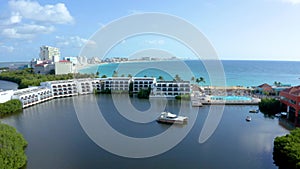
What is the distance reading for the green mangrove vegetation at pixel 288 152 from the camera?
19.6 ft

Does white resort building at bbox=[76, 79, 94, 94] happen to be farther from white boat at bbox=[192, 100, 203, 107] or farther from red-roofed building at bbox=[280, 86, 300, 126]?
red-roofed building at bbox=[280, 86, 300, 126]

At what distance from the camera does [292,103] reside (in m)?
11.0

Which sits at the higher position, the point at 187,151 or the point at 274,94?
the point at 274,94

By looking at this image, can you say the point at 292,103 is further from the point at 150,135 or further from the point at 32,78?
the point at 32,78

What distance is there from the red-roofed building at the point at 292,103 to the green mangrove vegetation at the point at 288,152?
12.5ft

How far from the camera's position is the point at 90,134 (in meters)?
8.81

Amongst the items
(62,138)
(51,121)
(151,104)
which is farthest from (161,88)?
(62,138)

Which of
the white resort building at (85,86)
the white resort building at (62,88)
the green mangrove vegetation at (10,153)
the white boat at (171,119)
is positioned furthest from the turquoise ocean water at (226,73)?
the green mangrove vegetation at (10,153)

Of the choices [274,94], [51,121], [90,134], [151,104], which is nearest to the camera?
[90,134]

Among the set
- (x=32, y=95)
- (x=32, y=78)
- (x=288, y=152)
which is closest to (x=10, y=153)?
(x=288, y=152)

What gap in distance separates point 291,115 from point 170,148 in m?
7.04

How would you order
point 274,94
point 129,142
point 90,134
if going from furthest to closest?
point 274,94 < point 90,134 < point 129,142

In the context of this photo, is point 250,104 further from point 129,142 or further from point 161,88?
point 129,142

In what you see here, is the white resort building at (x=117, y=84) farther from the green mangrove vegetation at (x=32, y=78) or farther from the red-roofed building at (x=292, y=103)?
the red-roofed building at (x=292, y=103)
